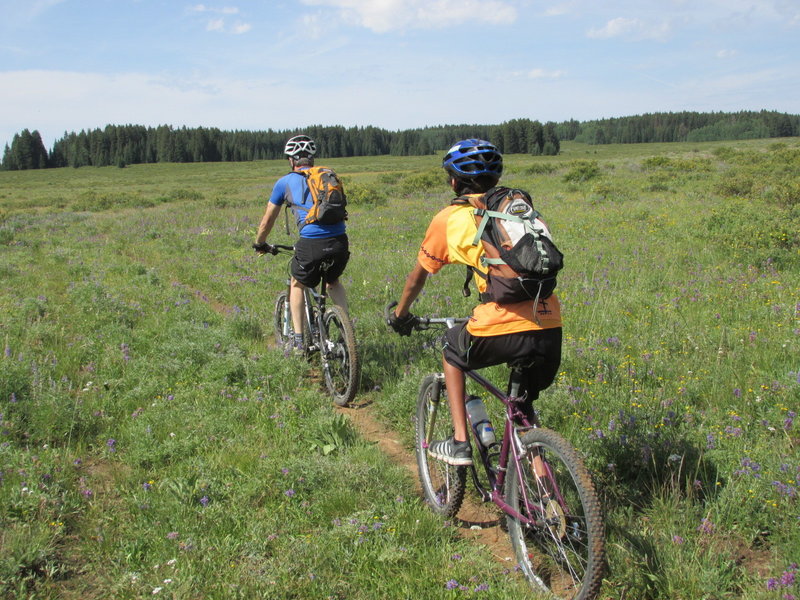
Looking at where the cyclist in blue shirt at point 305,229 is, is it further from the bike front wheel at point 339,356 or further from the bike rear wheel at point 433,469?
the bike rear wheel at point 433,469

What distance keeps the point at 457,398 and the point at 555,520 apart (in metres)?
0.93

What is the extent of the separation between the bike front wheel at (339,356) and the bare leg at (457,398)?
246 centimetres

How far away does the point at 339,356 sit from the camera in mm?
6309

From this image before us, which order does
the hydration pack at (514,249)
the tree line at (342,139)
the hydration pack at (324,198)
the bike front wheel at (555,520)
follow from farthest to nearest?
1. the tree line at (342,139)
2. the hydration pack at (324,198)
3. the hydration pack at (514,249)
4. the bike front wheel at (555,520)

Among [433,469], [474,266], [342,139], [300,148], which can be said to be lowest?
[433,469]

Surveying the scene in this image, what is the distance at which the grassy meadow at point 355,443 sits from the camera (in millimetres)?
3225

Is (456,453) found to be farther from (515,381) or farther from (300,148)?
(300,148)

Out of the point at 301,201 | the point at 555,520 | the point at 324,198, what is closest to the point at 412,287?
the point at 555,520

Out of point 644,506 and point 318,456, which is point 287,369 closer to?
point 318,456

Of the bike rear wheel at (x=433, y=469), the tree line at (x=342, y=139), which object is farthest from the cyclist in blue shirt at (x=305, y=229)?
the tree line at (x=342, y=139)

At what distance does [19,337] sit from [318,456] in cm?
541

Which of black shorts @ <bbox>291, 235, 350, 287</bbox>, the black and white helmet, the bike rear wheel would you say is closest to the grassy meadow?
the bike rear wheel

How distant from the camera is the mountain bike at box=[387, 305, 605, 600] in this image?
2672 mm

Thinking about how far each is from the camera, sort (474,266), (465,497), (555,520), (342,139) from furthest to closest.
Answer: (342,139), (465,497), (474,266), (555,520)
